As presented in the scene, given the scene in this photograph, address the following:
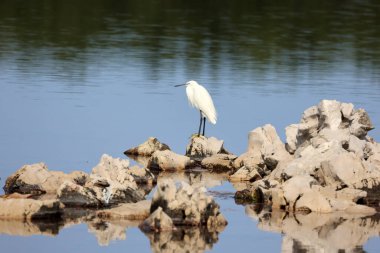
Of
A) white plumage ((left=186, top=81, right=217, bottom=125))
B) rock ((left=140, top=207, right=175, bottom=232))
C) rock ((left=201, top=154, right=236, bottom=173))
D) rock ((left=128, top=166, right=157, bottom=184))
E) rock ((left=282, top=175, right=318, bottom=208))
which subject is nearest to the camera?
rock ((left=140, top=207, right=175, bottom=232))

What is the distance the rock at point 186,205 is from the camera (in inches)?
604

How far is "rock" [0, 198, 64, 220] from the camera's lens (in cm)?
1549

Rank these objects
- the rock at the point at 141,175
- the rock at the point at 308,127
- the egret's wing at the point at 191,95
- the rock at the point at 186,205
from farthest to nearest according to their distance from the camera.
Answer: the egret's wing at the point at 191,95, the rock at the point at 308,127, the rock at the point at 141,175, the rock at the point at 186,205

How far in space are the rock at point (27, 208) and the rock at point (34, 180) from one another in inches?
58.5

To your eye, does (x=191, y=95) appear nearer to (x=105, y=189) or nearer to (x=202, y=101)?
(x=202, y=101)

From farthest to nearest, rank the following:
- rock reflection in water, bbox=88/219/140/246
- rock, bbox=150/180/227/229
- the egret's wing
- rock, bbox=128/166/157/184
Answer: the egret's wing, rock, bbox=128/166/157/184, rock, bbox=150/180/227/229, rock reflection in water, bbox=88/219/140/246

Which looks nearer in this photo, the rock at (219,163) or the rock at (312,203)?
the rock at (312,203)

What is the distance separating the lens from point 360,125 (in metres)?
18.8

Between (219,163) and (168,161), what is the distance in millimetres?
852

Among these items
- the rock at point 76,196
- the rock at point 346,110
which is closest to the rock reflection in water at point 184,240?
the rock at point 76,196

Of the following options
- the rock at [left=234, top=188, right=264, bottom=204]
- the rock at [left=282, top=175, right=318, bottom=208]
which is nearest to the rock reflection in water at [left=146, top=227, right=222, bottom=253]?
the rock at [left=282, top=175, right=318, bottom=208]

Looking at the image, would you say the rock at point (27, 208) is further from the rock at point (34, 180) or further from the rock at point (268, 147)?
the rock at point (268, 147)

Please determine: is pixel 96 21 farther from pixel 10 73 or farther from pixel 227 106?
pixel 227 106

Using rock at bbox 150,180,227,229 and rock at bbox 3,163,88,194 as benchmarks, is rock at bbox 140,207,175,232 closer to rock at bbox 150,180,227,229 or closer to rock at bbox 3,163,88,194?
rock at bbox 150,180,227,229
